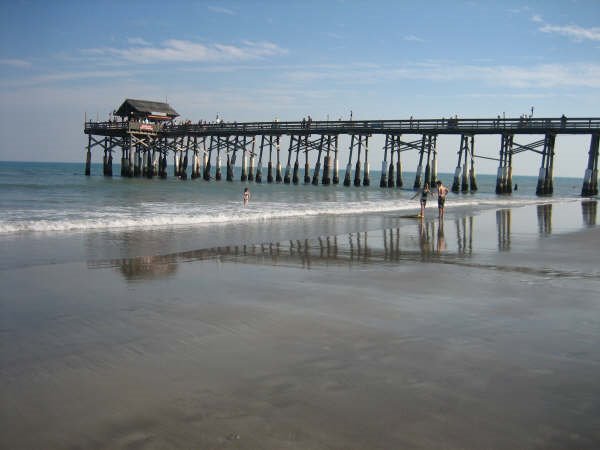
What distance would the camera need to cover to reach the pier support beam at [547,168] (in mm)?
35188

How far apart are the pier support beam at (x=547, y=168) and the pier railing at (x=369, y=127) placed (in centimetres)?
79

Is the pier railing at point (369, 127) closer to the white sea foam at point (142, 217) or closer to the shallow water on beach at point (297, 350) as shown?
the white sea foam at point (142, 217)

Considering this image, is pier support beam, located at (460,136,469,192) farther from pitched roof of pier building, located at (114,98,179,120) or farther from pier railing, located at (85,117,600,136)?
pitched roof of pier building, located at (114,98,179,120)

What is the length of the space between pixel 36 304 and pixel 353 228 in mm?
10969

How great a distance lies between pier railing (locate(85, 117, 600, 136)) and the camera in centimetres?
3441

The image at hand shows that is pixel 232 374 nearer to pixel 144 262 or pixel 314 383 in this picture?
pixel 314 383

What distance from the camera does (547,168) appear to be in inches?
1435

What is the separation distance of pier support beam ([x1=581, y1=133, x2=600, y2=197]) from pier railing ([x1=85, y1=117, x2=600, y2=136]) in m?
0.76

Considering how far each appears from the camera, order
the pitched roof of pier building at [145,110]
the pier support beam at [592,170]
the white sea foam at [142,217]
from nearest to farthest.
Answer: the white sea foam at [142,217], the pier support beam at [592,170], the pitched roof of pier building at [145,110]

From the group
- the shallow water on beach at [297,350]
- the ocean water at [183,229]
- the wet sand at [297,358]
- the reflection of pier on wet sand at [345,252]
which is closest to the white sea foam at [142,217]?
the ocean water at [183,229]

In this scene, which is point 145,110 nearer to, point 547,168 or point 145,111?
point 145,111

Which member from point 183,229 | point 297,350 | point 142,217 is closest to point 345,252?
point 183,229

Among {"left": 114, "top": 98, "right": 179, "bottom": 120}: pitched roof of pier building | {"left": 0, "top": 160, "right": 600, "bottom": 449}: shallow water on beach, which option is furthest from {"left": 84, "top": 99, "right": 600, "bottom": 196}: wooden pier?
{"left": 0, "top": 160, "right": 600, "bottom": 449}: shallow water on beach

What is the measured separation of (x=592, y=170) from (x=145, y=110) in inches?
1486
